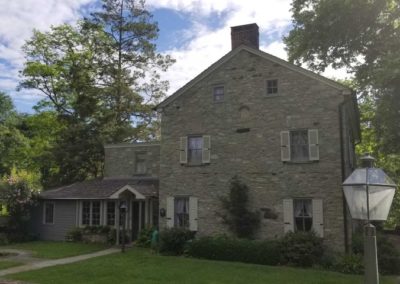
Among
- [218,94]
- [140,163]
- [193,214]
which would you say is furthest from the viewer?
[140,163]

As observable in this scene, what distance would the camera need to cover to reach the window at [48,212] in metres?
25.5

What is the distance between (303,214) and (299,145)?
2862 mm

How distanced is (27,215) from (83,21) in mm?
19898

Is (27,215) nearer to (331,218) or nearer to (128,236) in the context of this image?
(128,236)

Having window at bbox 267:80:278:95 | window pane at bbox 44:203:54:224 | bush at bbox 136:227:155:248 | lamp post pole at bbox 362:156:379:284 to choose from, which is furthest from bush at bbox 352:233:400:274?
window pane at bbox 44:203:54:224

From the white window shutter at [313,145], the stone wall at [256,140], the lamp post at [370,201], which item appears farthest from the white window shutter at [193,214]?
the lamp post at [370,201]

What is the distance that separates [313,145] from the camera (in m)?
17.5

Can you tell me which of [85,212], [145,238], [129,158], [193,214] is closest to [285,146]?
[193,214]

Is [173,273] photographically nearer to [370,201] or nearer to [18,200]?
[370,201]

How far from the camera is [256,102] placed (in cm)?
1894

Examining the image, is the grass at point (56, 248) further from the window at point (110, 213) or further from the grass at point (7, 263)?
the window at point (110, 213)

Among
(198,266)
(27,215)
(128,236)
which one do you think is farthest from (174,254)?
(27,215)

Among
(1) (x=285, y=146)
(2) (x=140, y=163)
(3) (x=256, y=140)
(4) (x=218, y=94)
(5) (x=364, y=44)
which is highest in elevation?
(5) (x=364, y=44)

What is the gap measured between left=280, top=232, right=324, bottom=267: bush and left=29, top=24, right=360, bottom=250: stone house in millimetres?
839
